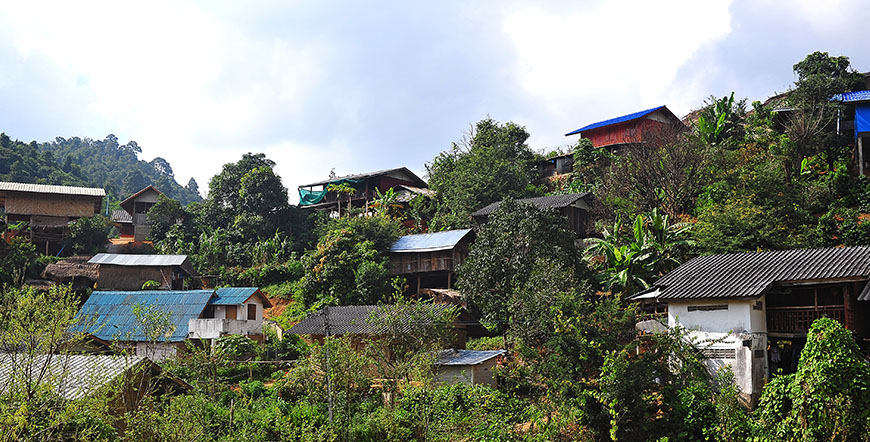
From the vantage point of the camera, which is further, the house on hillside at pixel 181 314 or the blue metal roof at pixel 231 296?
the blue metal roof at pixel 231 296

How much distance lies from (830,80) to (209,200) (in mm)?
38605

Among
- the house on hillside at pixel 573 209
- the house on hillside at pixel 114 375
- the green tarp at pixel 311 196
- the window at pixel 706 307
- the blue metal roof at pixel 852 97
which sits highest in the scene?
the blue metal roof at pixel 852 97

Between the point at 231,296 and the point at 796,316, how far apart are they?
963 inches

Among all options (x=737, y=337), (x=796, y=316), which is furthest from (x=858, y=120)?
(x=737, y=337)

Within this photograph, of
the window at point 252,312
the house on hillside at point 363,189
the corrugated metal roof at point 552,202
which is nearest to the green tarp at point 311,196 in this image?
the house on hillside at point 363,189

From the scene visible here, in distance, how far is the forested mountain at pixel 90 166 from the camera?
5809 cm

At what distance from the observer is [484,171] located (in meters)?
43.0

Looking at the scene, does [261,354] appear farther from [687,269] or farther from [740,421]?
[740,421]

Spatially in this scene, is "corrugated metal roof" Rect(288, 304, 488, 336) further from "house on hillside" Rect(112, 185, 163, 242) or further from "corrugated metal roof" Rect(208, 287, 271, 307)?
"house on hillside" Rect(112, 185, 163, 242)

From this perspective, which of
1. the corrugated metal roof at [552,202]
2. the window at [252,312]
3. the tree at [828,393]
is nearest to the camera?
the tree at [828,393]

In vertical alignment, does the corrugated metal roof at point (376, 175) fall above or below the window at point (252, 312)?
above

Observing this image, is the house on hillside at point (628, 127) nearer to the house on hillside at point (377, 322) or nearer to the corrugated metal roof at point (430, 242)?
the corrugated metal roof at point (430, 242)

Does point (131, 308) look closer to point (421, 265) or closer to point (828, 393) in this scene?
point (421, 265)

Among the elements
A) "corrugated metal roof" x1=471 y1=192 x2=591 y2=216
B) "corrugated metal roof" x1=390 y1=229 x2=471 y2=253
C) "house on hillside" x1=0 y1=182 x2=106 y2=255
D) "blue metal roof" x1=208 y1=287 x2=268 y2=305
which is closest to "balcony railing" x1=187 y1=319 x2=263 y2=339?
"blue metal roof" x1=208 y1=287 x2=268 y2=305
